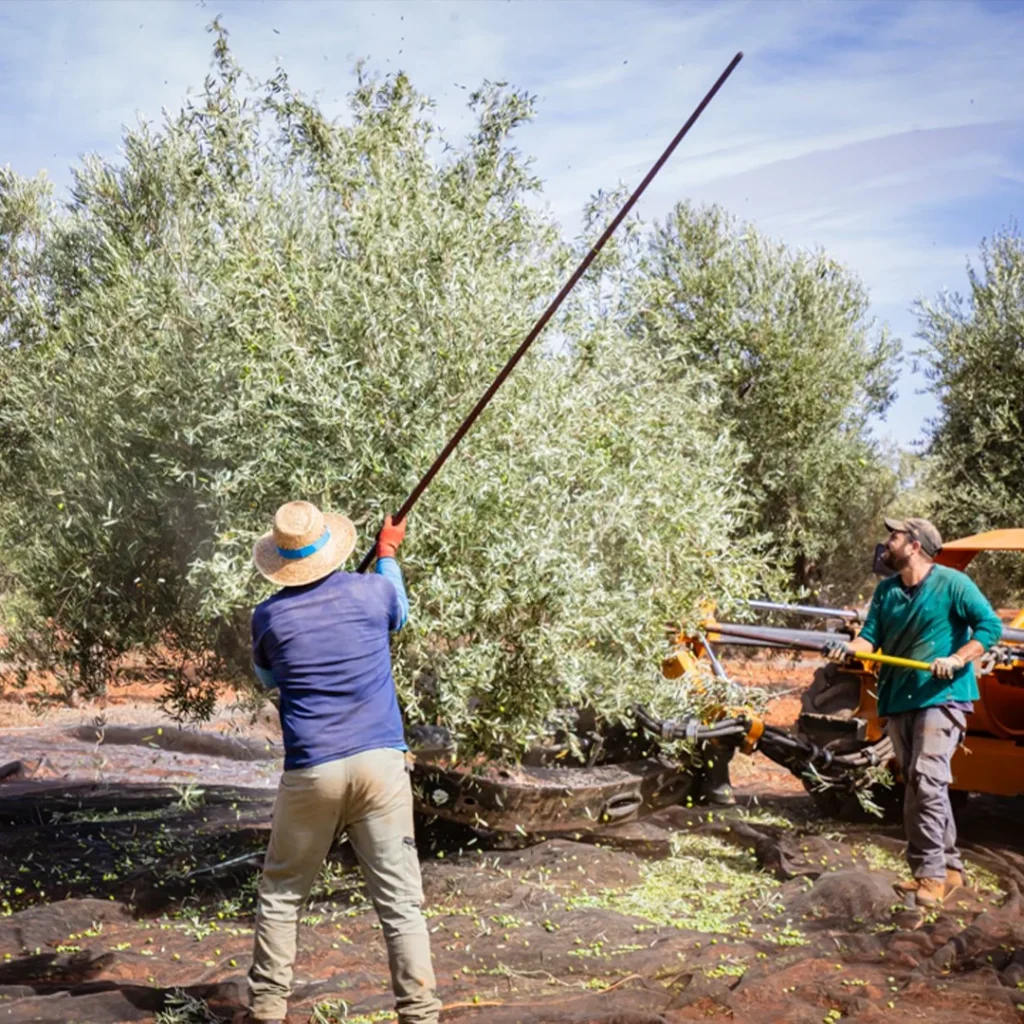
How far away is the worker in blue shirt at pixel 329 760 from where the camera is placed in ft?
15.3

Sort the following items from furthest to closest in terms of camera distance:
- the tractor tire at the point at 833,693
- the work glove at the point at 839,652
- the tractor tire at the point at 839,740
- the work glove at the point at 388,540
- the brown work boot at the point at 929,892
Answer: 1. the tractor tire at the point at 833,693
2. the tractor tire at the point at 839,740
3. the work glove at the point at 839,652
4. the brown work boot at the point at 929,892
5. the work glove at the point at 388,540

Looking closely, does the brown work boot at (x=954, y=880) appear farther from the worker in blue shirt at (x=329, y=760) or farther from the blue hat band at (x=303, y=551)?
the blue hat band at (x=303, y=551)

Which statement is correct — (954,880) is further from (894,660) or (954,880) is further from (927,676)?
(894,660)

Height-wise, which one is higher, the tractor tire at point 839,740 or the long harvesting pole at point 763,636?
the long harvesting pole at point 763,636

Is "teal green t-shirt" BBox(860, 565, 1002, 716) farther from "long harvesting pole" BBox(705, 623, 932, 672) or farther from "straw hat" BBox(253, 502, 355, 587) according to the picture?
"straw hat" BBox(253, 502, 355, 587)

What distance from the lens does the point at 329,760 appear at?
4.69 m

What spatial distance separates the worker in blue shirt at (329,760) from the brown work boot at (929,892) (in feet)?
10.7

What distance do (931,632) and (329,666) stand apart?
3830 millimetres

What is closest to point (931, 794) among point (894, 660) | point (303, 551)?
point (894, 660)

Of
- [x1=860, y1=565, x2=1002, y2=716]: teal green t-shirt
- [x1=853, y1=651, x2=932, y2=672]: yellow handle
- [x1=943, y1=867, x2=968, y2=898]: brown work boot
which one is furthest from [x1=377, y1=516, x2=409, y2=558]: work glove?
[x1=943, y1=867, x2=968, y2=898]: brown work boot

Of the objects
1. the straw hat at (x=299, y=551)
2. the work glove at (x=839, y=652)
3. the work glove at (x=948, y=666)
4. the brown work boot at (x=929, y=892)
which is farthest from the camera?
the work glove at (x=839, y=652)

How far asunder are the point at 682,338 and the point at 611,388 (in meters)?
0.77

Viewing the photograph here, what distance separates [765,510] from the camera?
792 inches

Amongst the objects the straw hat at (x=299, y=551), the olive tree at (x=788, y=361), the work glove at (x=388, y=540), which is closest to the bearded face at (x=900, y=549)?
the work glove at (x=388, y=540)
